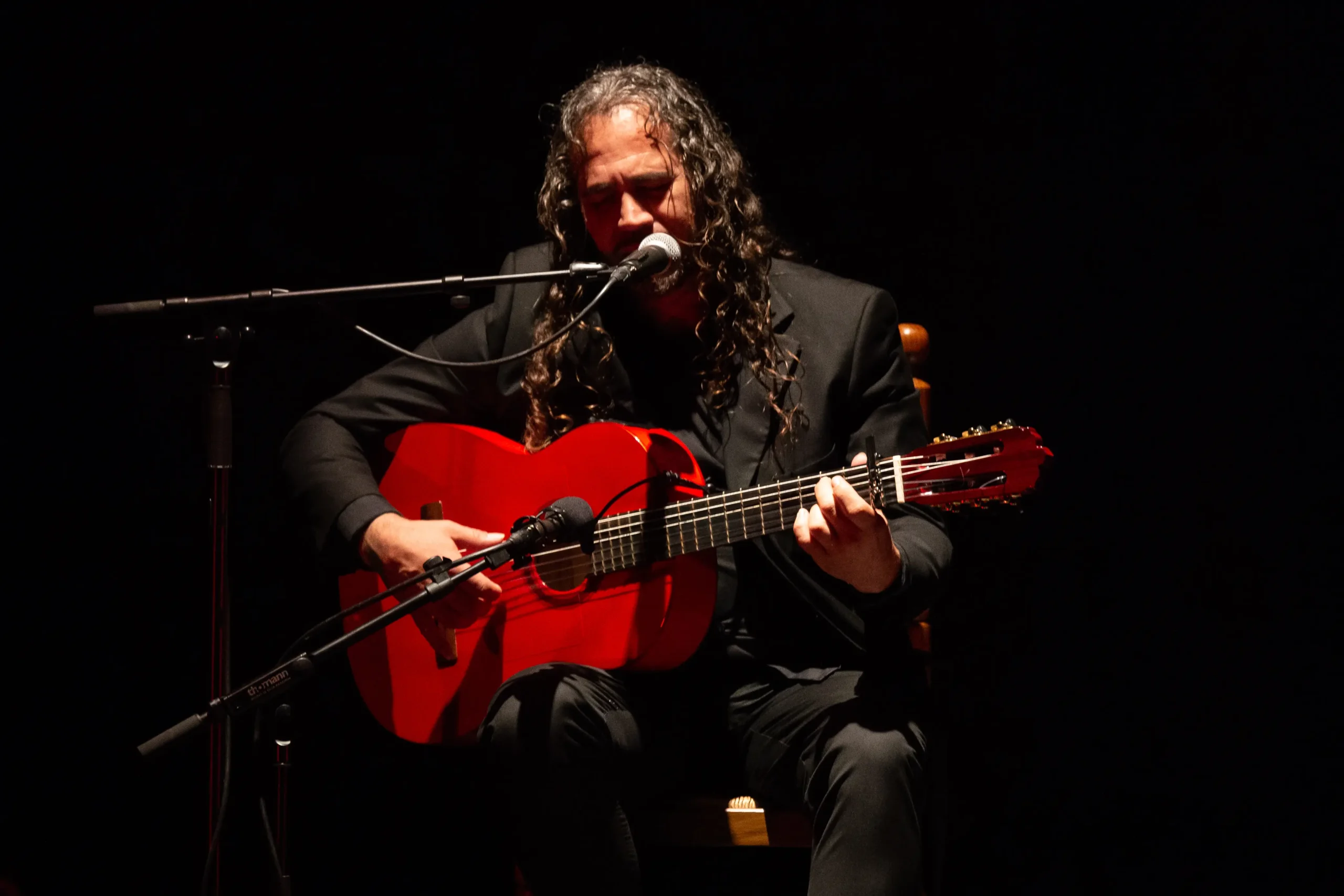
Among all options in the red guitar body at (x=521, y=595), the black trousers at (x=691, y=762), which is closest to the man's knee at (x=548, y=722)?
the black trousers at (x=691, y=762)

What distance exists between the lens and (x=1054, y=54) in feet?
8.32

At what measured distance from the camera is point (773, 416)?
2094 millimetres

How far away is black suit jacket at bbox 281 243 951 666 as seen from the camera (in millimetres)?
1965

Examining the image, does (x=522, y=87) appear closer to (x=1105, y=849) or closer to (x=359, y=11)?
(x=359, y=11)

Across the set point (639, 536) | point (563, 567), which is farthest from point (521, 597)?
point (639, 536)

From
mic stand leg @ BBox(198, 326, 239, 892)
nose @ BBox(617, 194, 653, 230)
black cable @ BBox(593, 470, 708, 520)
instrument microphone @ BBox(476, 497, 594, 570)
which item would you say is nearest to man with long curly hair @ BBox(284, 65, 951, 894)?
nose @ BBox(617, 194, 653, 230)

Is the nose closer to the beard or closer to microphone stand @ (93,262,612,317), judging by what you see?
the beard

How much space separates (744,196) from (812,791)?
127cm

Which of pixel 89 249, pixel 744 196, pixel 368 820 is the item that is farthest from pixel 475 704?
pixel 89 249

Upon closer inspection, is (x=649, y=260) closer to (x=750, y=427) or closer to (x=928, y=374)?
(x=750, y=427)

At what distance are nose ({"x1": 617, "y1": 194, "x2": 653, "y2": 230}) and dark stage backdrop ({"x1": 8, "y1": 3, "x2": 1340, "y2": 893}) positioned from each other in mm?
488

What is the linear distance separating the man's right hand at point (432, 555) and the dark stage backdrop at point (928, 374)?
0.68 metres

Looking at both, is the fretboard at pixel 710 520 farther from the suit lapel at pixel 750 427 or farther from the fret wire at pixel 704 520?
the suit lapel at pixel 750 427

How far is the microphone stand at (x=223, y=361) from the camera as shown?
1642mm
